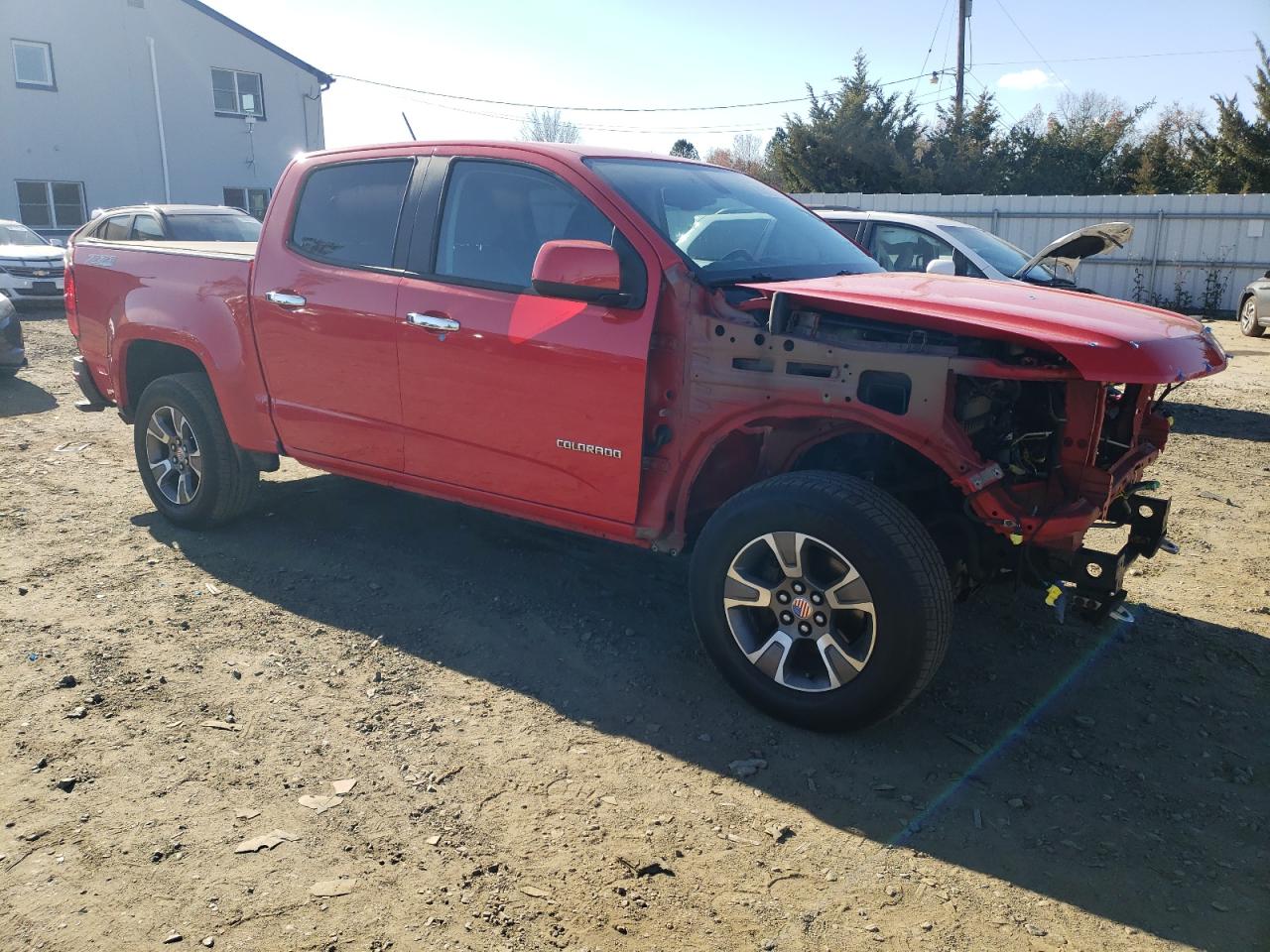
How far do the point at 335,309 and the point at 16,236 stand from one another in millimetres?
15848

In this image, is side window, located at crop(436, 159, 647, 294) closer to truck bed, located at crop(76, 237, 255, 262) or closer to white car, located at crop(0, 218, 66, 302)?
truck bed, located at crop(76, 237, 255, 262)

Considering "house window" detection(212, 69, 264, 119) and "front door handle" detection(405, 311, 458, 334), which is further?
"house window" detection(212, 69, 264, 119)

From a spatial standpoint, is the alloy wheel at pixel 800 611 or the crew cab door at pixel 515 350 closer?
the alloy wheel at pixel 800 611

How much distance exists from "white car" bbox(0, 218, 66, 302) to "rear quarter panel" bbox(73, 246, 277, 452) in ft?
41.2

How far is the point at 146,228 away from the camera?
13.4 metres

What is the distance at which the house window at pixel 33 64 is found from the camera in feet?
81.5

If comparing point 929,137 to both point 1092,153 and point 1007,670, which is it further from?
point 1007,670

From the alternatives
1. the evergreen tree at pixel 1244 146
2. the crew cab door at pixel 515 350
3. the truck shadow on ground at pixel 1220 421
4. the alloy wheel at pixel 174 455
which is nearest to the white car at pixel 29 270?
the alloy wheel at pixel 174 455

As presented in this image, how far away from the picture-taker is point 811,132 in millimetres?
27359

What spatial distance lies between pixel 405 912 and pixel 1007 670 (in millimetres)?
2578

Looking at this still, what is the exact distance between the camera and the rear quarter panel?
5.07 meters

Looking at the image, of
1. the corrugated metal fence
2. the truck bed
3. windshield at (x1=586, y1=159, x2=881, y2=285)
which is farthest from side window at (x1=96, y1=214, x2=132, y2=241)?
windshield at (x1=586, y1=159, x2=881, y2=285)

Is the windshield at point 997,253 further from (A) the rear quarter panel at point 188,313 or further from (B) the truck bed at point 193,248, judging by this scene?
(A) the rear quarter panel at point 188,313

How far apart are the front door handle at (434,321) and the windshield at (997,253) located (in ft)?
18.5
